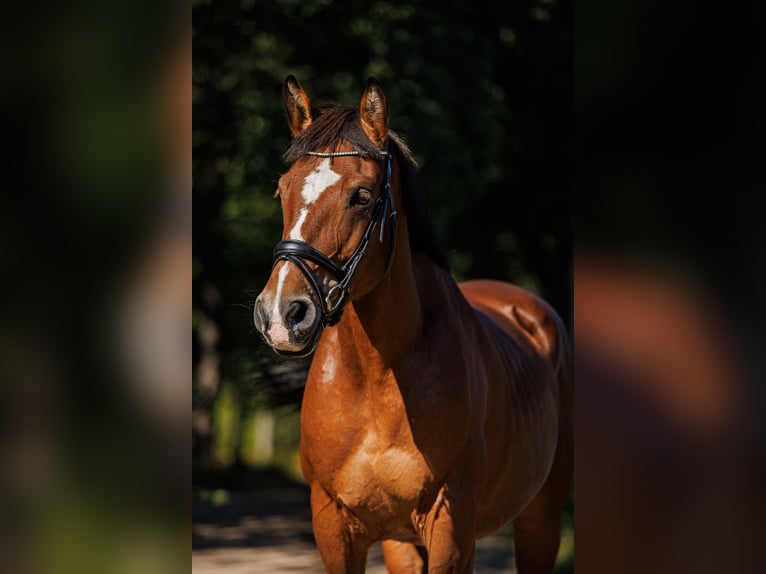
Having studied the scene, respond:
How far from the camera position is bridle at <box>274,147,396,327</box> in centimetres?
263

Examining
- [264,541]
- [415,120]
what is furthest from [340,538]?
[264,541]

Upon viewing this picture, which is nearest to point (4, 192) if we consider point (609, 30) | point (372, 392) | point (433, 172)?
point (609, 30)

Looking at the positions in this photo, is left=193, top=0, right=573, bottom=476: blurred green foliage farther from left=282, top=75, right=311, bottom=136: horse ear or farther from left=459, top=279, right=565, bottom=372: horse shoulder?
left=282, top=75, right=311, bottom=136: horse ear

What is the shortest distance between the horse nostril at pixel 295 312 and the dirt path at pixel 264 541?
505cm

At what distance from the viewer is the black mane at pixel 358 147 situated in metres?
2.92

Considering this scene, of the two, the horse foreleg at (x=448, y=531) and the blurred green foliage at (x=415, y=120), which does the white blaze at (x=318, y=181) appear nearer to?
the horse foreleg at (x=448, y=531)

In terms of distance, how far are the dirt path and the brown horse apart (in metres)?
3.97

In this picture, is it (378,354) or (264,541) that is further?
(264,541)

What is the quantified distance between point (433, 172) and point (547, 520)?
332 centimetres

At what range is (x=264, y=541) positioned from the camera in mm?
8367

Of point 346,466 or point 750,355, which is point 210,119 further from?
point 750,355

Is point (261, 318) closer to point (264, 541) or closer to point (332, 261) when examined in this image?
point (332, 261)

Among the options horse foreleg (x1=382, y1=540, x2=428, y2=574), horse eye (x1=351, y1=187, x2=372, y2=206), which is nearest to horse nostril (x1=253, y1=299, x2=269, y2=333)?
horse eye (x1=351, y1=187, x2=372, y2=206)

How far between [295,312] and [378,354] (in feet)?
2.35
